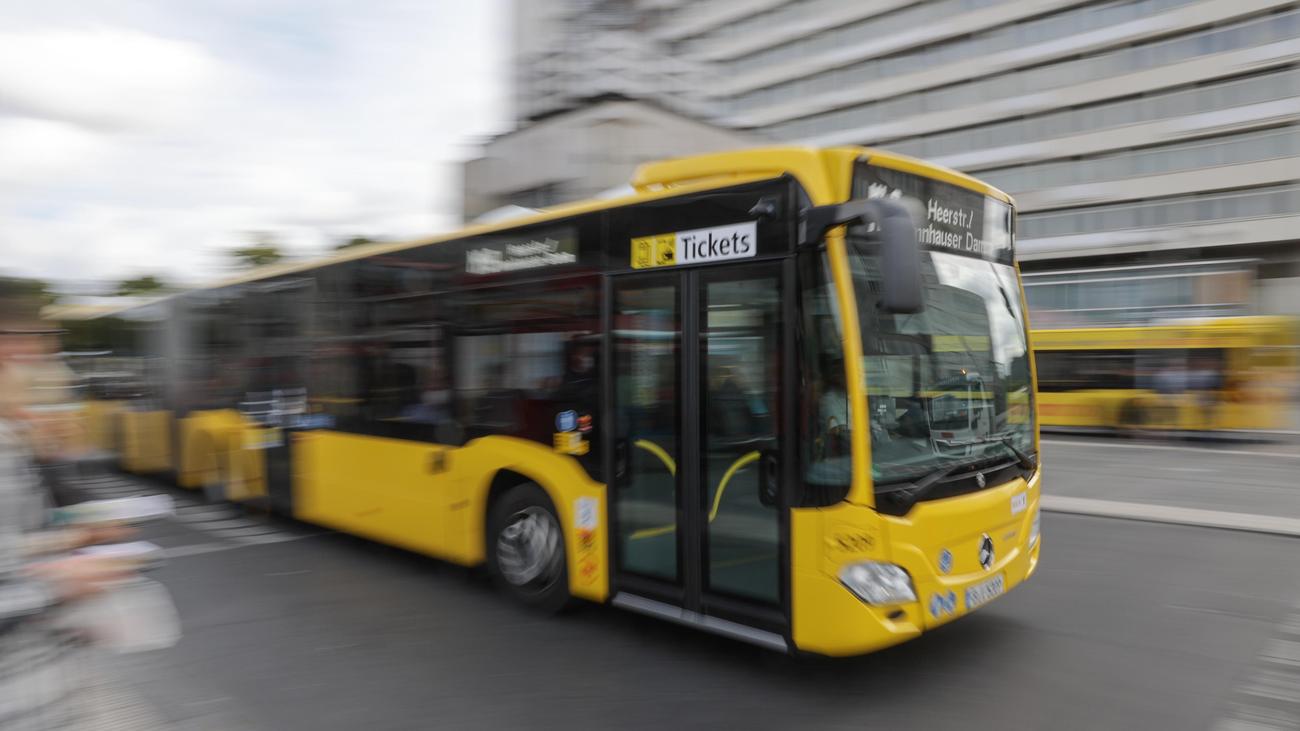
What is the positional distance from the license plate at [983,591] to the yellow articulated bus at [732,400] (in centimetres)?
2

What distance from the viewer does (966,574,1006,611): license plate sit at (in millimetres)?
4672

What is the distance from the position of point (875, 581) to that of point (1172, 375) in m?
18.6

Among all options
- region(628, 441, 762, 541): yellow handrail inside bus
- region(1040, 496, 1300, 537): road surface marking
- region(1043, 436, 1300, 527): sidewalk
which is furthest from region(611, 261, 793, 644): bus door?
region(1043, 436, 1300, 527): sidewalk

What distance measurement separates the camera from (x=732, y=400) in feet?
16.0

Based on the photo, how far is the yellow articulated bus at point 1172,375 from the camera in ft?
62.2

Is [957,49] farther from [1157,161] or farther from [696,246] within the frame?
[696,246]

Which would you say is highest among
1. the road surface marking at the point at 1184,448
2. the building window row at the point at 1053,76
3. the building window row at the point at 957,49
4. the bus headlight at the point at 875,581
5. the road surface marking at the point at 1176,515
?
the building window row at the point at 957,49

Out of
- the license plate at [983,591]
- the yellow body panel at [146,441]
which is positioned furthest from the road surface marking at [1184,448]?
the yellow body panel at [146,441]

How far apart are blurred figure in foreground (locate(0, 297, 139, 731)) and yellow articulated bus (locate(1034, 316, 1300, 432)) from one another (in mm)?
21208

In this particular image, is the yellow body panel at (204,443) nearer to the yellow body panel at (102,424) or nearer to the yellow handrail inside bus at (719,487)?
the yellow body panel at (102,424)

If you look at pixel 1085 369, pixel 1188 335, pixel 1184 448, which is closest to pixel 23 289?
pixel 1184 448

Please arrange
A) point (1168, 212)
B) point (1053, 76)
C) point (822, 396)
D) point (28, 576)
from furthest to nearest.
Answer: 1. point (1053, 76)
2. point (1168, 212)
3. point (822, 396)
4. point (28, 576)

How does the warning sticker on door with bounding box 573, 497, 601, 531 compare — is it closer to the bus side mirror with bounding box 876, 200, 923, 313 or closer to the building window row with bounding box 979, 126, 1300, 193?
the bus side mirror with bounding box 876, 200, 923, 313

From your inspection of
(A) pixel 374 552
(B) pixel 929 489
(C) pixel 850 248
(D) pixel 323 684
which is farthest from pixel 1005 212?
(A) pixel 374 552
